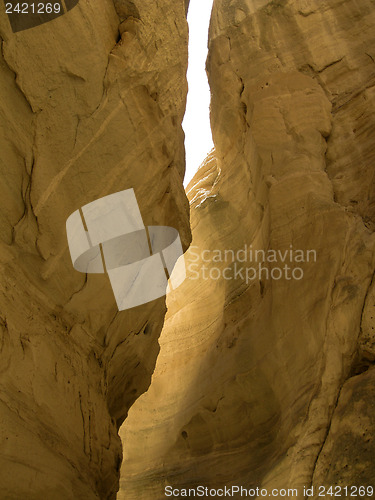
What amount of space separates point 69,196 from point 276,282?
11.1 ft

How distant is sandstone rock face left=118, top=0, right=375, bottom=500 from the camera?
6285 millimetres

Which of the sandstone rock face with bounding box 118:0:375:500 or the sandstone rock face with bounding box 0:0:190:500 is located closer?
the sandstone rock face with bounding box 0:0:190:500

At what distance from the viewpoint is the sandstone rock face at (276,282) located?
629 centimetres

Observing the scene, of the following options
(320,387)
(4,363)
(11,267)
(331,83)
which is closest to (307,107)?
(331,83)

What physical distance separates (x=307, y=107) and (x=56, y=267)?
16.2ft

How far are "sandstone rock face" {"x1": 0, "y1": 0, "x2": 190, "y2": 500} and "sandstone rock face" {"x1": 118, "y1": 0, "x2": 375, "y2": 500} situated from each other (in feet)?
6.54

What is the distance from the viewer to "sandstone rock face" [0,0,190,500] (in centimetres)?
546

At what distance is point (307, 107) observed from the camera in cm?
880

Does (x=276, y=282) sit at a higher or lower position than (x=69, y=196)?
lower

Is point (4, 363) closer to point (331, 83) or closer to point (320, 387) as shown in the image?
point (320, 387)

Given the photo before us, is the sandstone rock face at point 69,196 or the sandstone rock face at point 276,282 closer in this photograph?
the sandstone rock face at point 69,196

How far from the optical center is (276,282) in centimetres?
810

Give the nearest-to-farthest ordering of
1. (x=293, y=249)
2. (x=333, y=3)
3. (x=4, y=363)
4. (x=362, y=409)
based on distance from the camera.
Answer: (x=4, y=363) < (x=362, y=409) < (x=293, y=249) < (x=333, y=3)

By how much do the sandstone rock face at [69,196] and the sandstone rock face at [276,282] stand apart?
1.99m
